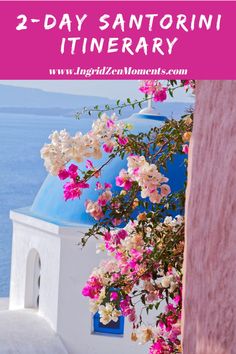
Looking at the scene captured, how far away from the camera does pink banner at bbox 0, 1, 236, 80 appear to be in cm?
296

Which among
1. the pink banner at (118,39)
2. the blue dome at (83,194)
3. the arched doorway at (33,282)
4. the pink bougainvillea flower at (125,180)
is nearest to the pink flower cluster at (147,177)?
the pink bougainvillea flower at (125,180)

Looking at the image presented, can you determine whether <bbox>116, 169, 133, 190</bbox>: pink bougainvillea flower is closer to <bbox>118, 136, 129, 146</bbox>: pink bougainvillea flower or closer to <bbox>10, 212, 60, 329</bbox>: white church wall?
<bbox>118, 136, 129, 146</bbox>: pink bougainvillea flower

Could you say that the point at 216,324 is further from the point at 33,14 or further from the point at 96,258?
the point at 96,258

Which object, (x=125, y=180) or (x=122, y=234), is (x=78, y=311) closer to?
(x=122, y=234)

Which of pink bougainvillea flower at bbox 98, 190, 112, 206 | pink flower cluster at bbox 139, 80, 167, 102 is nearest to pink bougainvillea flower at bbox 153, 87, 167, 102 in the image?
pink flower cluster at bbox 139, 80, 167, 102

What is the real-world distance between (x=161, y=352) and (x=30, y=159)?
59955mm

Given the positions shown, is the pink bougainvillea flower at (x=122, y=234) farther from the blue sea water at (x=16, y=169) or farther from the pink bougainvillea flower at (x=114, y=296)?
the blue sea water at (x=16, y=169)

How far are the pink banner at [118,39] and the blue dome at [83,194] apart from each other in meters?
7.04

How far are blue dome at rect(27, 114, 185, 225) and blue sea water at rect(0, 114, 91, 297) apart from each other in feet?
91.8

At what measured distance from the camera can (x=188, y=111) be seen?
506 centimetres

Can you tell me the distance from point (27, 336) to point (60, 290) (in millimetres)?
631

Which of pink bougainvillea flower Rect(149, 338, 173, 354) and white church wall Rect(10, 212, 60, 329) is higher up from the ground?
white church wall Rect(10, 212, 60, 329)

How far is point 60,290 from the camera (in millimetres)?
11203

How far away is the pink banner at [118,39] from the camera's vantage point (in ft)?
9.73
